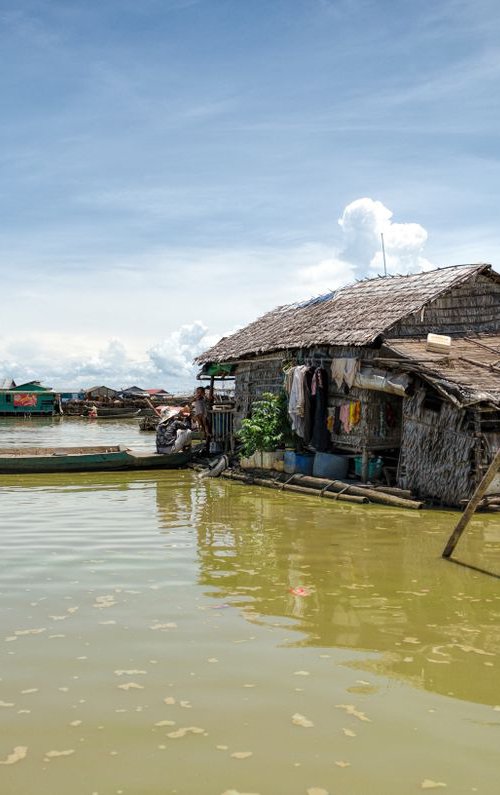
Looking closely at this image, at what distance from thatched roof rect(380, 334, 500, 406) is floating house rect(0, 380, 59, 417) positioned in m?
41.6

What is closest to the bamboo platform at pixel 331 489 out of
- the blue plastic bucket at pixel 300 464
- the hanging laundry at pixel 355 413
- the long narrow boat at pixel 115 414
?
the blue plastic bucket at pixel 300 464

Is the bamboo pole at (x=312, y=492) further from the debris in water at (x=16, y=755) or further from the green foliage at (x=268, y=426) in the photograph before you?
the debris in water at (x=16, y=755)

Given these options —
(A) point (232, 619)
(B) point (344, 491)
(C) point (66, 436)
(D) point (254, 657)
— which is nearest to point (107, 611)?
(A) point (232, 619)

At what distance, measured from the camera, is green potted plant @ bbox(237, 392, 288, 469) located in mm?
15797

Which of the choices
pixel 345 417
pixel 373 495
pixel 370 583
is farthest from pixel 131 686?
pixel 345 417

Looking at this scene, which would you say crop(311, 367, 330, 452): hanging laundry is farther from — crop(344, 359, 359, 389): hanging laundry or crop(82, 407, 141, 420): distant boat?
crop(82, 407, 141, 420): distant boat

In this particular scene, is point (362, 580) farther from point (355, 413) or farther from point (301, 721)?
point (355, 413)

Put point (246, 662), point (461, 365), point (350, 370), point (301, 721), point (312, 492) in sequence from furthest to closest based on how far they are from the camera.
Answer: point (350, 370), point (312, 492), point (461, 365), point (246, 662), point (301, 721)

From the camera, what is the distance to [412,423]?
13016mm

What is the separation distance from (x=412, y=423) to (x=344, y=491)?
5.55 ft

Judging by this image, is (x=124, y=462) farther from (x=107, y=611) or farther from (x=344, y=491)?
(x=107, y=611)

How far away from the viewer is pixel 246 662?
18.1ft

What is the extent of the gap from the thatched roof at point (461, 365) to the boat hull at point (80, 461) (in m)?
6.86

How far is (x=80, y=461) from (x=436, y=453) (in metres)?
8.54
